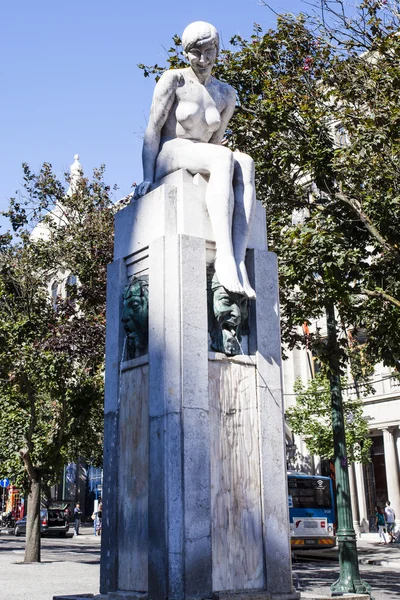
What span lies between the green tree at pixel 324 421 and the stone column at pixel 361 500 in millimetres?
1902

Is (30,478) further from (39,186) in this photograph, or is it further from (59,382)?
(39,186)

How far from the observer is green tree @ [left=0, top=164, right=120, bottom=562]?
1841cm

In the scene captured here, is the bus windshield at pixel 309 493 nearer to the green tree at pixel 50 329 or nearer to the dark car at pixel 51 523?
the green tree at pixel 50 329

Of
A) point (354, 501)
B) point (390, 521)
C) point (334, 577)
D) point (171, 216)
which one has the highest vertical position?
point (171, 216)

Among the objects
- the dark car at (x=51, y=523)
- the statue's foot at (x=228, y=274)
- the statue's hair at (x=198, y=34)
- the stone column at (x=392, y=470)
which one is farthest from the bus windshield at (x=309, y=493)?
the statue's hair at (x=198, y=34)

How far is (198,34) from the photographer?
7176mm

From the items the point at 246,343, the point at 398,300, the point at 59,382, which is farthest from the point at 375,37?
the point at 59,382

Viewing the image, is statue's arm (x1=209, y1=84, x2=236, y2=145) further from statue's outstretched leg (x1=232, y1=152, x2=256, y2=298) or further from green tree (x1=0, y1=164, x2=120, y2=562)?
green tree (x1=0, y1=164, x2=120, y2=562)

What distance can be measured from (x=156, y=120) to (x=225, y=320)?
2.18 m

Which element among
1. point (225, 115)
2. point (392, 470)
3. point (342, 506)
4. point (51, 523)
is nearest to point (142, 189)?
point (225, 115)

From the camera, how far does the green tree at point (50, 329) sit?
18.4 m

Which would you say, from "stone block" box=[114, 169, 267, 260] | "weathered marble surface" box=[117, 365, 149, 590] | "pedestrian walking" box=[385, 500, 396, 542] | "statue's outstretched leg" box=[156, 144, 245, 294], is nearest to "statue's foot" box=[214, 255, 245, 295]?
"statue's outstretched leg" box=[156, 144, 245, 294]

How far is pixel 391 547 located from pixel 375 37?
21367 mm

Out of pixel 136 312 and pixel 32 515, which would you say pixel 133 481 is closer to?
pixel 136 312
